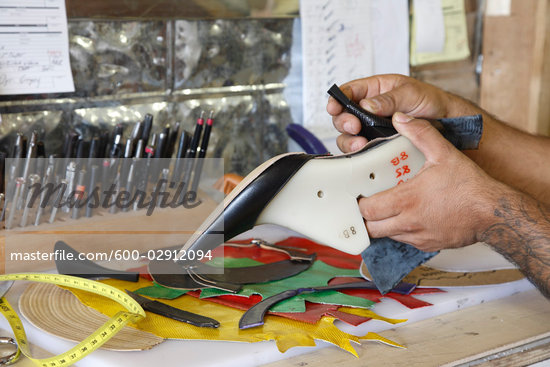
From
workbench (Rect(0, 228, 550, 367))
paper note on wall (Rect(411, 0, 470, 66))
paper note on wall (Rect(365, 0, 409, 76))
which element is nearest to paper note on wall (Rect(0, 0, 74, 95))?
workbench (Rect(0, 228, 550, 367))

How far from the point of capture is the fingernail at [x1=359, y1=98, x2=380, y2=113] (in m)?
0.81

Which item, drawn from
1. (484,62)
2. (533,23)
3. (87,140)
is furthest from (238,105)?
(533,23)

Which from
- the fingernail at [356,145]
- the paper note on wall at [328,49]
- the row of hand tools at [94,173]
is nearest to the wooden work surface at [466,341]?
the fingernail at [356,145]

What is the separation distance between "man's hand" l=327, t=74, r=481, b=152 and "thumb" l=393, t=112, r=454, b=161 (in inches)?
2.7

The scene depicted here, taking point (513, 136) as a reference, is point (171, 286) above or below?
below

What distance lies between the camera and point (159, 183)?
1007mm

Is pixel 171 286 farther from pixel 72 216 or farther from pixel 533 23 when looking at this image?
pixel 533 23

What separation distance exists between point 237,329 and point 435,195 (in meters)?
0.28

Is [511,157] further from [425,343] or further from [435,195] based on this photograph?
[425,343]

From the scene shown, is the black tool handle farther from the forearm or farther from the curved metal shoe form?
the forearm

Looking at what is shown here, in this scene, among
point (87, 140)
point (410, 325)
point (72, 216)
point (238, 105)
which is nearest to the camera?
point (410, 325)

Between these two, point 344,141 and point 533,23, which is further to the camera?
point 533,23

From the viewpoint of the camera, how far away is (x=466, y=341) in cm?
72

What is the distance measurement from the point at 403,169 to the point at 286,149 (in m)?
0.60
